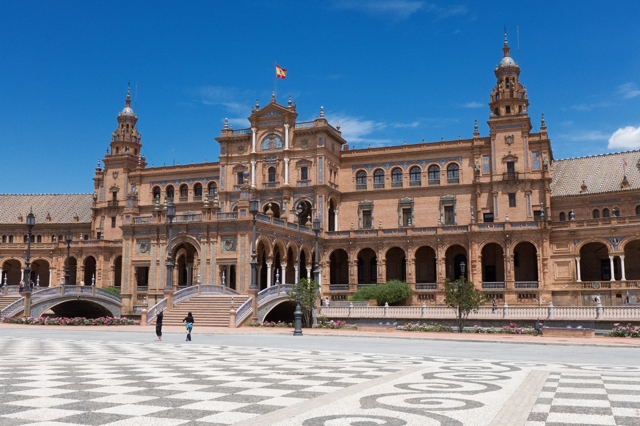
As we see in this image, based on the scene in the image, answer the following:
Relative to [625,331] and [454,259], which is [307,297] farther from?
[454,259]

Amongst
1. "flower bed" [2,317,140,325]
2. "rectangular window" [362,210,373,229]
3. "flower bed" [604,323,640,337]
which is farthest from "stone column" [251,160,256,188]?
"flower bed" [604,323,640,337]

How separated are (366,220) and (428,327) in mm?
28947

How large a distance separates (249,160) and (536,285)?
30.2 meters

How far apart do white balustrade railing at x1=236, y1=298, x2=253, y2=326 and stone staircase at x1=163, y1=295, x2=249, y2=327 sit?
977 mm

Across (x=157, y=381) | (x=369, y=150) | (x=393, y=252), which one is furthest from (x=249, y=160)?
(x=157, y=381)

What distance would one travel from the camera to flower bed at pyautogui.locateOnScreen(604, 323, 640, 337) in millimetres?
32188

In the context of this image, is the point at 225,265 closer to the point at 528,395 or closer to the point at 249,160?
the point at 249,160

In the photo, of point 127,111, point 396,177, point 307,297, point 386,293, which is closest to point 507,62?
point 396,177

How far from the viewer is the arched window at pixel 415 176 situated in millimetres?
65000

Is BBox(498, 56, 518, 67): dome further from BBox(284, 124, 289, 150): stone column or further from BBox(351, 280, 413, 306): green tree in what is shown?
BBox(351, 280, 413, 306): green tree

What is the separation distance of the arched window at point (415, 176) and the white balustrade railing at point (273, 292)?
2304 cm

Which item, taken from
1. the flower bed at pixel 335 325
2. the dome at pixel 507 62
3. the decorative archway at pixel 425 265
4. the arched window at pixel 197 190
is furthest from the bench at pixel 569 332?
the arched window at pixel 197 190

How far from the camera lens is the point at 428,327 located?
37.9 metres

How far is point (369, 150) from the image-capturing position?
66.8 meters
